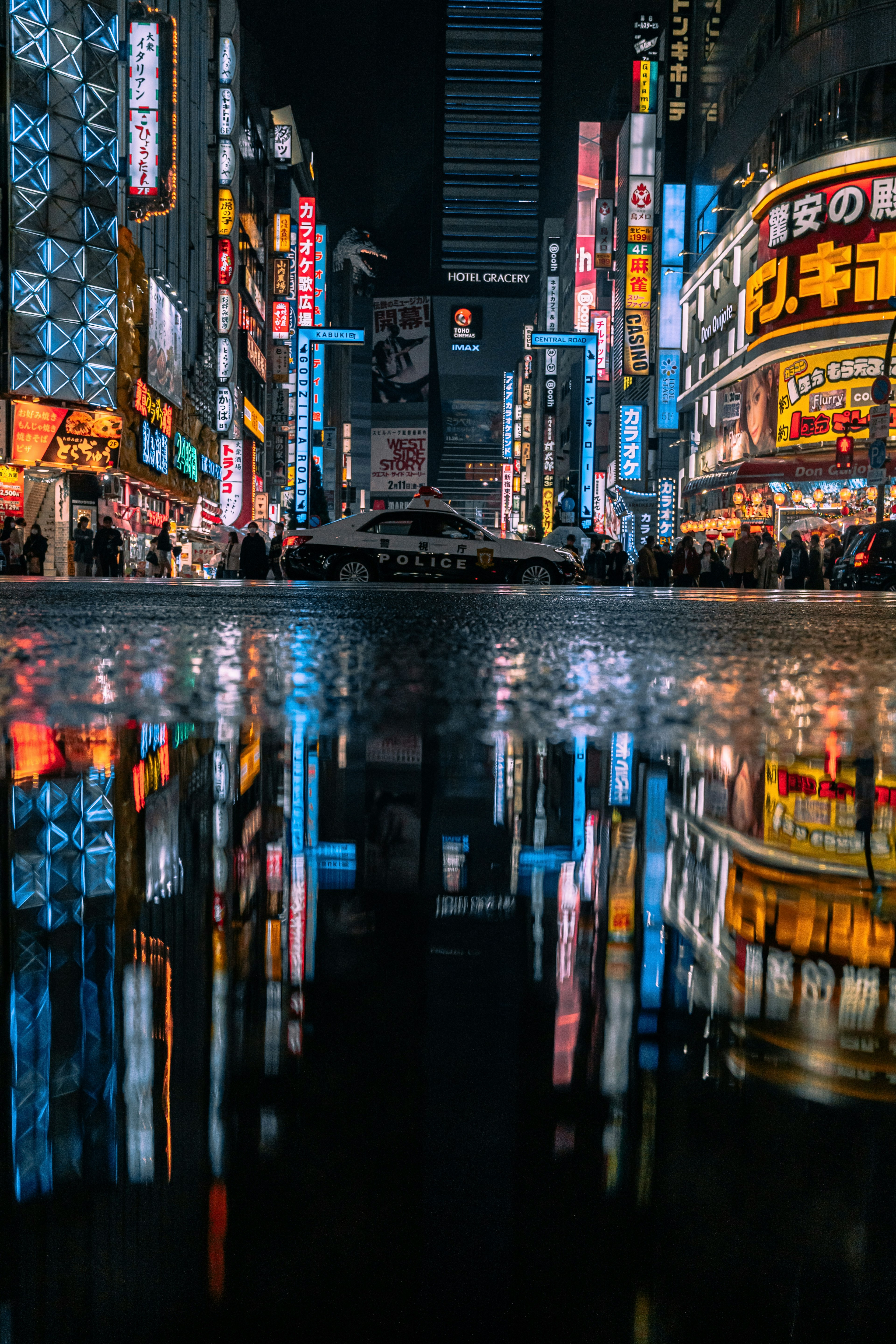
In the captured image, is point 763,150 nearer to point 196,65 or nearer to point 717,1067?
point 196,65

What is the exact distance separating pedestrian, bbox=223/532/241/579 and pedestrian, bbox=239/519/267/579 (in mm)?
325

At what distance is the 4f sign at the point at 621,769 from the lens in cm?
144

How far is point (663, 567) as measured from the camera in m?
24.5

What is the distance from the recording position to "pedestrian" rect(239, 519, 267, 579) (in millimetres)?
22016

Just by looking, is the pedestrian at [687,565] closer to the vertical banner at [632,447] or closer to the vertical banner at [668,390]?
the vertical banner at [668,390]

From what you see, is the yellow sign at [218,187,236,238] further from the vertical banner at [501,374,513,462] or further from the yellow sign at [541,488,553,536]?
the vertical banner at [501,374,513,462]

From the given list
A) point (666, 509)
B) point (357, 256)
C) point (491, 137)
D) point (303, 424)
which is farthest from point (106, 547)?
point (357, 256)

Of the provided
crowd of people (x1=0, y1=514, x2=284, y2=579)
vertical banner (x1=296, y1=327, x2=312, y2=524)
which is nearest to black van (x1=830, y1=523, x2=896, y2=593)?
crowd of people (x1=0, y1=514, x2=284, y2=579)

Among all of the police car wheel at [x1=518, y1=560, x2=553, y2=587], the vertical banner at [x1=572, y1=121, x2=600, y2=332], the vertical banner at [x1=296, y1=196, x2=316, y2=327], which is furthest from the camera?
the vertical banner at [x1=572, y1=121, x2=600, y2=332]

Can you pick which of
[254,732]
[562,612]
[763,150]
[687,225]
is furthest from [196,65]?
[254,732]

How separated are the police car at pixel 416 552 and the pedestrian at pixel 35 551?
7.95 meters

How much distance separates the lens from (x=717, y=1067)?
0.61m

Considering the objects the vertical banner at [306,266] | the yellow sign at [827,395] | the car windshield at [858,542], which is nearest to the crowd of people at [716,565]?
the car windshield at [858,542]

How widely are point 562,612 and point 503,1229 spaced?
7319 mm
